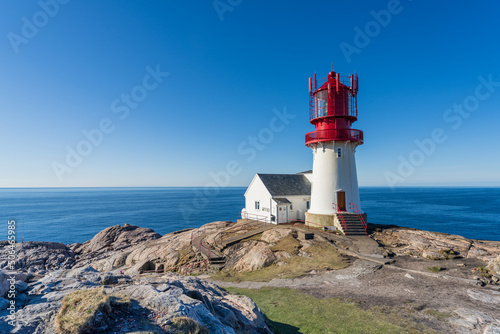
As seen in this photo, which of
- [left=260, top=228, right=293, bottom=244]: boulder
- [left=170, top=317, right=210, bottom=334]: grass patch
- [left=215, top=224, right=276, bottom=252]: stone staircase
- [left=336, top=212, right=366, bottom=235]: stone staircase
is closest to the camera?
[left=170, top=317, right=210, bottom=334]: grass patch

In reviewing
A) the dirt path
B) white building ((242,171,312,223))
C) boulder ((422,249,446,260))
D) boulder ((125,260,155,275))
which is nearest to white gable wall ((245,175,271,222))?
white building ((242,171,312,223))

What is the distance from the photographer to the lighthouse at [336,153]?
78.3 feet

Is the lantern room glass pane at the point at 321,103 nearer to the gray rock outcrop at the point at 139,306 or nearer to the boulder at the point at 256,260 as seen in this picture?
the boulder at the point at 256,260

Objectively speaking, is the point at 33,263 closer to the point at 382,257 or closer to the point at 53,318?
the point at 53,318

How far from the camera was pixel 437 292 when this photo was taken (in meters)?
11.6

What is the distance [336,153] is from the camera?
24.5m

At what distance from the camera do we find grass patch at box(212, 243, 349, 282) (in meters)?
Answer: 16.1

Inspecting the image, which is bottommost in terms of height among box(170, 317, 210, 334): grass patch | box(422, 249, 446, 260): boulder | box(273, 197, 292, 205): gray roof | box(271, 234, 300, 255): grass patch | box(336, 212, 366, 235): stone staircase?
box(271, 234, 300, 255): grass patch

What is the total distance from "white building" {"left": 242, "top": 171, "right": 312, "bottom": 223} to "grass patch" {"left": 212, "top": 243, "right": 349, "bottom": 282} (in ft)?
29.0

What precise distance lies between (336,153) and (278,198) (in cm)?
869

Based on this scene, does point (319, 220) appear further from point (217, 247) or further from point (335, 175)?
point (217, 247)

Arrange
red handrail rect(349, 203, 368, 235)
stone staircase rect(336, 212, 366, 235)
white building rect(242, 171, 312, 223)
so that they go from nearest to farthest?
1. stone staircase rect(336, 212, 366, 235)
2. red handrail rect(349, 203, 368, 235)
3. white building rect(242, 171, 312, 223)

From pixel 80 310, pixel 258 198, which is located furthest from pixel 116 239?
pixel 80 310

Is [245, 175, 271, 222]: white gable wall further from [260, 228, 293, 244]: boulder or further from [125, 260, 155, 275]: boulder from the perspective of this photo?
[125, 260, 155, 275]: boulder
